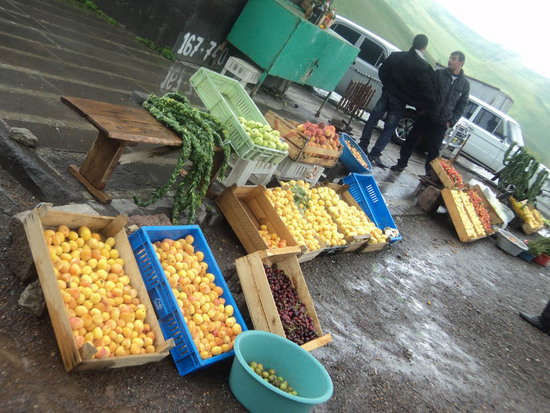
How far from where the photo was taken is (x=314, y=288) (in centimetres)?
444

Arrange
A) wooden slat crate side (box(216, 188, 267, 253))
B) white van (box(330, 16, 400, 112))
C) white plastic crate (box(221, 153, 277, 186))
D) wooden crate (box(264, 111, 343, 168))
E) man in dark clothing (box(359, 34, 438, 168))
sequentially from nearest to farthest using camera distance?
wooden slat crate side (box(216, 188, 267, 253)) < white plastic crate (box(221, 153, 277, 186)) < wooden crate (box(264, 111, 343, 168)) < man in dark clothing (box(359, 34, 438, 168)) < white van (box(330, 16, 400, 112))

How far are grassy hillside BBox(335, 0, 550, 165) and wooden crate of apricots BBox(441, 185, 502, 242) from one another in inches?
1186

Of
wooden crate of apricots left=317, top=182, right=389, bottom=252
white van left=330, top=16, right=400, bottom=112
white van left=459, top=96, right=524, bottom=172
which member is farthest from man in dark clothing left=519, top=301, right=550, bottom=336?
white van left=459, top=96, right=524, bottom=172

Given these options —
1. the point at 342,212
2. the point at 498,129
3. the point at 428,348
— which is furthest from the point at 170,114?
the point at 498,129

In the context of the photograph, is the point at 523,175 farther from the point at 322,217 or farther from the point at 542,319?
the point at 322,217

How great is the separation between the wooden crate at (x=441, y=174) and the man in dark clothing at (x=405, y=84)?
4.23 ft

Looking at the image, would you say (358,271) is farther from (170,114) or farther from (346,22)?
(346,22)

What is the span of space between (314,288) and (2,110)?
357 cm

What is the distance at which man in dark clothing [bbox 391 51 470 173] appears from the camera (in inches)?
321

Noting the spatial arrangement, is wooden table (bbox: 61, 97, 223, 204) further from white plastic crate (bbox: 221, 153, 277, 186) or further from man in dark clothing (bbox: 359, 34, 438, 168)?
man in dark clothing (bbox: 359, 34, 438, 168)

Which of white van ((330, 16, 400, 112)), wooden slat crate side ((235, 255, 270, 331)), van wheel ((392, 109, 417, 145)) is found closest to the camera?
wooden slat crate side ((235, 255, 270, 331))

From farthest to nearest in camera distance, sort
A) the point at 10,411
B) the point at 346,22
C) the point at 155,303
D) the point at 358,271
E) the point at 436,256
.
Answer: the point at 346,22, the point at 436,256, the point at 358,271, the point at 155,303, the point at 10,411

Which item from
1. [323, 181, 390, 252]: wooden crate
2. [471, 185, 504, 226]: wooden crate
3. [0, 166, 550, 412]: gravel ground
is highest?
[471, 185, 504, 226]: wooden crate

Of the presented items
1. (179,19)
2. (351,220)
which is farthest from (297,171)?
(179,19)
